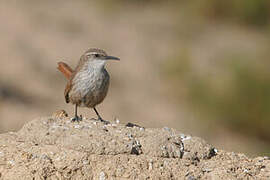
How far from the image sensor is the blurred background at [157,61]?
17.2 meters

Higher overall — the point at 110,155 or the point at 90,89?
the point at 90,89

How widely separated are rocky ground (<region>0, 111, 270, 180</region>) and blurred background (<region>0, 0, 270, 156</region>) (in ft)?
27.0

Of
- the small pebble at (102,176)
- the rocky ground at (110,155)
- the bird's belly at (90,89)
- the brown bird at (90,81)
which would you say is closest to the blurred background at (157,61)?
the brown bird at (90,81)

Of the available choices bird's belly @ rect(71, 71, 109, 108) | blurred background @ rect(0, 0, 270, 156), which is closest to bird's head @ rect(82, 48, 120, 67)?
bird's belly @ rect(71, 71, 109, 108)

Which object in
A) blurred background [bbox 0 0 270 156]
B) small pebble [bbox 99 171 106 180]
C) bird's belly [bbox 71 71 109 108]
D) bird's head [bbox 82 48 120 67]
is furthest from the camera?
blurred background [bbox 0 0 270 156]

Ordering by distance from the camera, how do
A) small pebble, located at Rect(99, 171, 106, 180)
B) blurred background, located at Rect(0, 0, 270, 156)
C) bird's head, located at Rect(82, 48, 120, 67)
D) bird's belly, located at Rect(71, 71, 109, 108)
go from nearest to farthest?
small pebble, located at Rect(99, 171, 106, 180), bird's belly, located at Rect(71, 71, 109, 108), bird's head, located at Rect(82, 48, 120, 67), blurred background, located at Rect(0, 0, 270, 156)

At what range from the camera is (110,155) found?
20.8 ft

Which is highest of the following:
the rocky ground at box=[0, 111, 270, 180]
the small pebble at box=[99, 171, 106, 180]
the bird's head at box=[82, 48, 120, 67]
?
the bird's head at box=[82, 48, 120, 67]

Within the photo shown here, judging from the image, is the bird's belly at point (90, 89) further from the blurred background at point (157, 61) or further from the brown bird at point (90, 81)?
the blurred background at point (157, 61)

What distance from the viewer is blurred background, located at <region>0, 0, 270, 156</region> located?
1723 cm

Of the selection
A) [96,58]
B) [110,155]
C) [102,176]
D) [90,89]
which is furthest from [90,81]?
[102,176]

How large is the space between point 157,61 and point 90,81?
12797 millimetres

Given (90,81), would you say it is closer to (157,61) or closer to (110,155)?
(110,155)

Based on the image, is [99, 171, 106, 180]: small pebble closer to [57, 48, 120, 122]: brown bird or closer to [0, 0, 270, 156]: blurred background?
[57, 48, 120, 122]: brown bird
